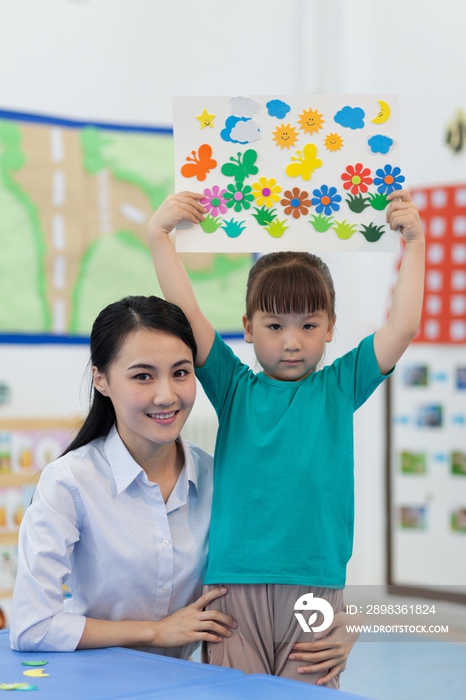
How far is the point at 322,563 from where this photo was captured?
4.87 ft

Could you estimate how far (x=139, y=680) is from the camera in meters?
1.25

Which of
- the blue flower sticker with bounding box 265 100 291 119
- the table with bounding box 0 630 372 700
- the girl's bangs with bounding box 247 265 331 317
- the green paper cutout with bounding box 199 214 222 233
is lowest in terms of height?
the table with bounding box 0 630 372 700

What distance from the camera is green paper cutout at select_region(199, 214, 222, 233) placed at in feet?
5.18

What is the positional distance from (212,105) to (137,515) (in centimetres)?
78

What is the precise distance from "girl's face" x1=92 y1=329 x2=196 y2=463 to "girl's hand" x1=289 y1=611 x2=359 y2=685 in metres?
0.44

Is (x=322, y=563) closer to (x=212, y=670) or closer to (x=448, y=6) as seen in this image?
(x=212, y=670)

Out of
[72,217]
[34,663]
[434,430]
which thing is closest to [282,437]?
[34,663]

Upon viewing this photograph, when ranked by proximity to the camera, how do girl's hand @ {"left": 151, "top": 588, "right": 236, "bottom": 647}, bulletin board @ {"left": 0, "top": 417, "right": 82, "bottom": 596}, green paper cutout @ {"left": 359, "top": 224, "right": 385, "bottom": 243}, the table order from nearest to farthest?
the table, girl's hand @ {"left": 151, "top": 588, "right": 236, "bottom": 647}, green paper cutout @ {"left": 359, "top": 224, "right": 385, "bottom": 243}, bulletin board @ {"left": 0, "top": 417, "right": 82, "bottom": 596}

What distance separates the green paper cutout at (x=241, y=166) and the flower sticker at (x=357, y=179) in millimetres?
174

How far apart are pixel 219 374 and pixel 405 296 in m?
0.38

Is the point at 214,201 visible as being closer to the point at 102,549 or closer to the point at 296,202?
the point at 296,202

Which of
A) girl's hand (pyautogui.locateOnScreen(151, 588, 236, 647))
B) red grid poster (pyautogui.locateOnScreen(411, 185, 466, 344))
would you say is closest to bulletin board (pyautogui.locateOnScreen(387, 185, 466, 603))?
red grid poster (pyautogui.locateOnScreen(411, 185, 466, 344))

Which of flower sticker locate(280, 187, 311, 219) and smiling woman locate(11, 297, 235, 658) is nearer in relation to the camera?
smiling woman locate(11, 297, 235, 658)

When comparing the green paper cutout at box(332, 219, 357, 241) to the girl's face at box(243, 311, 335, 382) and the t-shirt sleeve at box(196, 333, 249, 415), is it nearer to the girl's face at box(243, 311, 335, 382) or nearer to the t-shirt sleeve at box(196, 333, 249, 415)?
the girl's face at box(243, 311, 335, 382)
